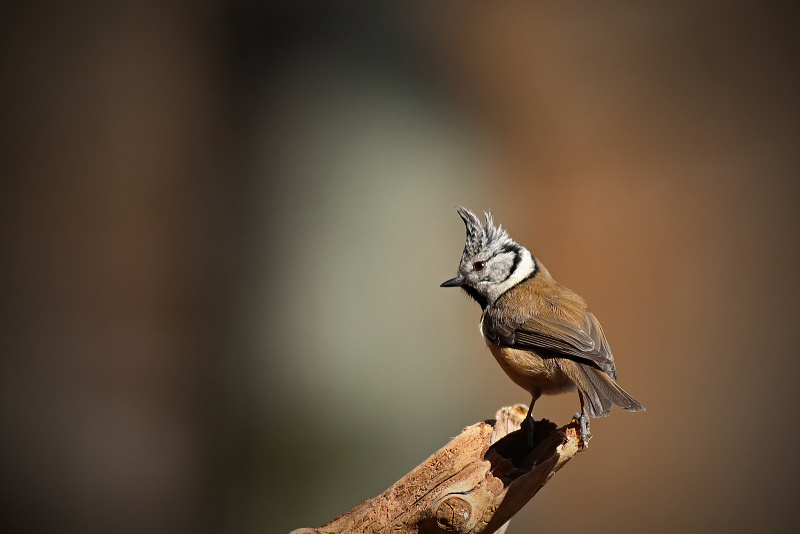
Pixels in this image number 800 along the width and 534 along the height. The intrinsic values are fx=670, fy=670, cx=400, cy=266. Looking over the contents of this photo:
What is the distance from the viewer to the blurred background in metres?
3.35

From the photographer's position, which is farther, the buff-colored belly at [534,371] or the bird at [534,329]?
the buff-colored belly at [534,371]

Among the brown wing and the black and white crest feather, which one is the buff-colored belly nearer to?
the brown wing

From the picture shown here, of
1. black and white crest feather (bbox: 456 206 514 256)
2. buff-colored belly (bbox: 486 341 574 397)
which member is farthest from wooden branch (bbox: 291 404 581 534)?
black and white crest feather (bbox: 456 206 514 256)

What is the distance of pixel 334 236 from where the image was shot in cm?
402

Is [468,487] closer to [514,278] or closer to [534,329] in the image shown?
[534,329]

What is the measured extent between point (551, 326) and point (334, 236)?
2.29m

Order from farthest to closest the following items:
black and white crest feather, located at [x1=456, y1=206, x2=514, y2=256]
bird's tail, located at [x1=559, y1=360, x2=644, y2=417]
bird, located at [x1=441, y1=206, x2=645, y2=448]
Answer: black and white crest feather, located at [x1=456, y1=206, x2=514, y2=256] → bird, located at [x1=441, y1=206, x2=645, y2=448] → bird's tail, located at [x1=559, y1=360, x2=644, y2=417]

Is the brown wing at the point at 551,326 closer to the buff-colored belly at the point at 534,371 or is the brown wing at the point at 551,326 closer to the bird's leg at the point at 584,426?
the buff-colored belly at the point at 534,371

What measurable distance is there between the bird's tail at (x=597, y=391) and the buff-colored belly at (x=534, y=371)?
0.04 m

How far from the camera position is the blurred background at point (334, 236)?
3.35 m

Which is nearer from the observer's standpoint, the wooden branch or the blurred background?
the wooden branch

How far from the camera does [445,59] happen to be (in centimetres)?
390

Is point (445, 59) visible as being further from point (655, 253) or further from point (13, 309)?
point (13, 309)

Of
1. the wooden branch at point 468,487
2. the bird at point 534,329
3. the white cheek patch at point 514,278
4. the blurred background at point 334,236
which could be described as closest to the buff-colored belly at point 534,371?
the bird at point 534,329
